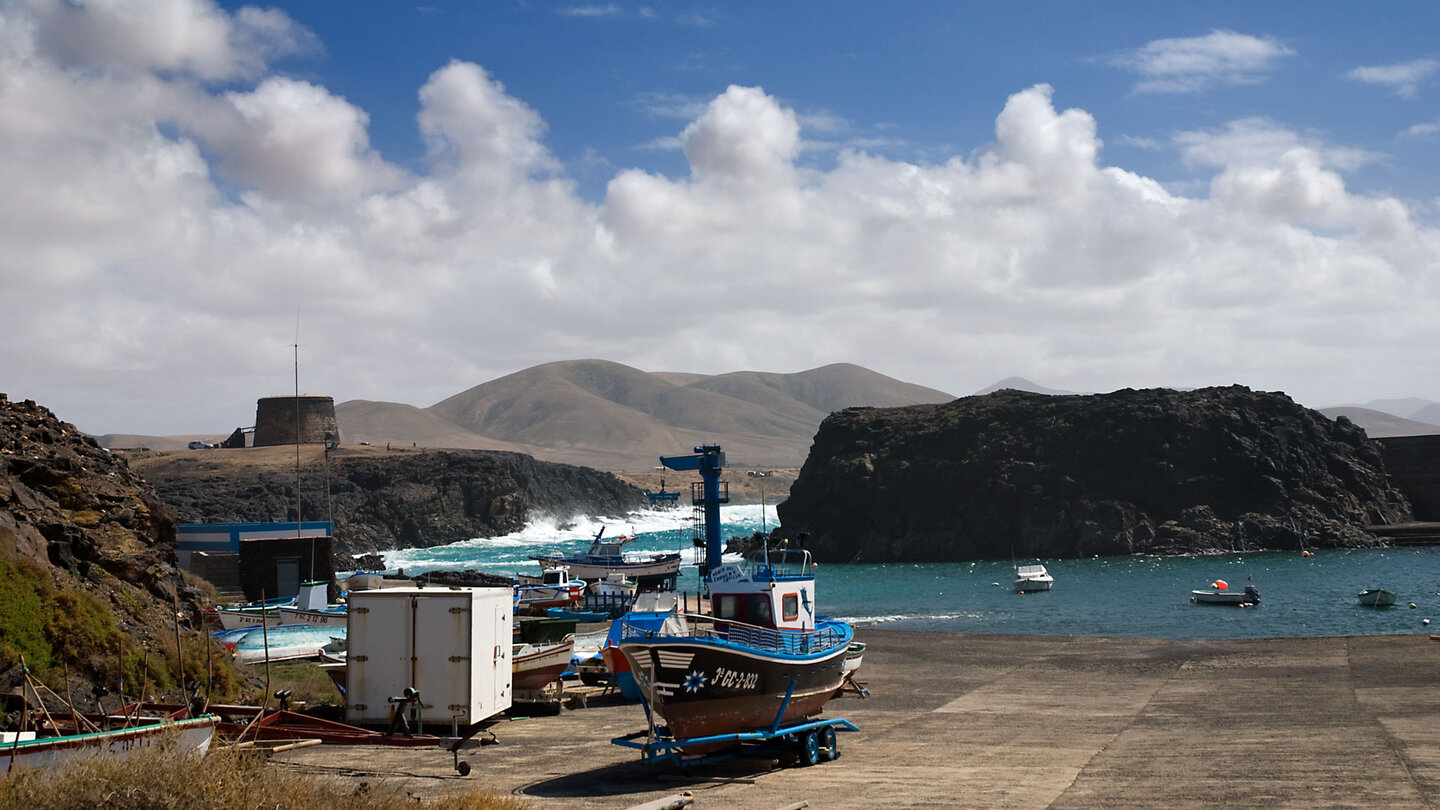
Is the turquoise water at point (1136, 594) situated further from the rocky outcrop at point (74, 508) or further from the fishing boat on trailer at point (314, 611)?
the fishing boat on trailer at point (314, 611)

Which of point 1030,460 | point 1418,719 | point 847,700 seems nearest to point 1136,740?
point 1418,719

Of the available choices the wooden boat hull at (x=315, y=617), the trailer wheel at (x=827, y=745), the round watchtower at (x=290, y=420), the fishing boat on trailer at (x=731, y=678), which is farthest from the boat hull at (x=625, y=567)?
the round watchtower at (x=290, y=420)

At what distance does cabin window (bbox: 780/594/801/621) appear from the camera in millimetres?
21391

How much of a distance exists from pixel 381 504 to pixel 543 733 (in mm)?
148454

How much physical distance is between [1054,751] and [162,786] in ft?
45.4

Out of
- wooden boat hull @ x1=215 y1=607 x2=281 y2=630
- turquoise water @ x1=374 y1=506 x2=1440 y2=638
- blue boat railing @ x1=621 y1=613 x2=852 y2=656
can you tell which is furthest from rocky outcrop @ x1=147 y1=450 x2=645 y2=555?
blue boat railing @ x1=621 y1=613 x2=852 y2=656

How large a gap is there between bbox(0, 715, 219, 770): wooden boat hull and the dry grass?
0.72 m

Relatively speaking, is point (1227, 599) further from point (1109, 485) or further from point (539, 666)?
point (1109, 485)

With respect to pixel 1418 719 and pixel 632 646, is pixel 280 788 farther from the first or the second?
pixel 1418 719

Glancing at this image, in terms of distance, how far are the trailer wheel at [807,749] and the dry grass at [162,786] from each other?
8.55 m

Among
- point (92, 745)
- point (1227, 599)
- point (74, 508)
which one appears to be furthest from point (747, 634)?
point (1227, 599)

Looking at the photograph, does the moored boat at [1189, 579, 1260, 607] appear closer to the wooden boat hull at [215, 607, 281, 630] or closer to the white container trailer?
the wooden boat hull at [215, 607, 281, 630]

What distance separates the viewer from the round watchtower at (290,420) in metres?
182

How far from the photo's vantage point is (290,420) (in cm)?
19188
